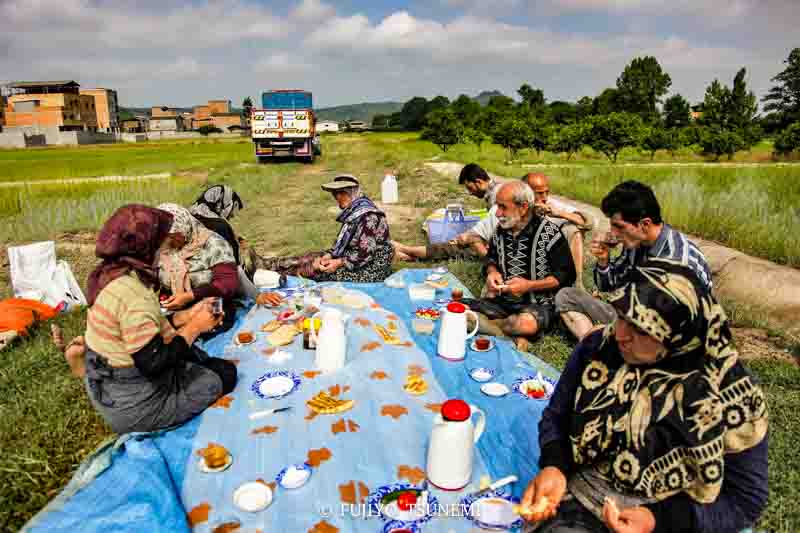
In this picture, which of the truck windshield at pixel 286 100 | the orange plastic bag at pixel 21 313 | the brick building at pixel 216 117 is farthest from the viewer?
the brick building at pixel 216 117

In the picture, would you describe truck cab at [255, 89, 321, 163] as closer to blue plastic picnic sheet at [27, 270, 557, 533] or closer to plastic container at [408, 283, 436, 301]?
plastic container at [408, 283, 436, 301]

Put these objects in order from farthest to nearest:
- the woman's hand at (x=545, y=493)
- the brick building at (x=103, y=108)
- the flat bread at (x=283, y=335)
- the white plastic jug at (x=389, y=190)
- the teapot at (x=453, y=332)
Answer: the brick building at (x=103, y=108), the white plastic jug at (x=389, y=190), the flat bread at (x=283, y=335), the teapot at (x=453, y=332), the woman's hand at (x=545, y=493)

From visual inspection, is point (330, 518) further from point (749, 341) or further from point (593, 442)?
point (749, 341)

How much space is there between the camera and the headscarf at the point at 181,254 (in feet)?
10.9

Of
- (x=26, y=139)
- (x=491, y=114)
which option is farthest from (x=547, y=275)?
(x=26, y=139)

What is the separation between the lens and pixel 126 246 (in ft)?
7.18

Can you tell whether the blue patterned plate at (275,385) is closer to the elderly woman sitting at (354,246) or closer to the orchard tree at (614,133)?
the elderly woman sitting at (354,246)

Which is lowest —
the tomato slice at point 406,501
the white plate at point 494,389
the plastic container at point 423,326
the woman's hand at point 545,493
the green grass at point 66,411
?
the green grass at point 66,411

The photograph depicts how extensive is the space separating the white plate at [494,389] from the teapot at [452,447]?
717 mm

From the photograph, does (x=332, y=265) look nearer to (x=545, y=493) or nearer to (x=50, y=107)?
(x=545, y=493)

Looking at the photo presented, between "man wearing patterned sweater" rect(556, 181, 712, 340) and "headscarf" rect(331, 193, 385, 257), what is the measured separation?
2.08m

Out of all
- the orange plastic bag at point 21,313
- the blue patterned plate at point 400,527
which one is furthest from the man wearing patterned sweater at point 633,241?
the orange plastic bag at point 21,313

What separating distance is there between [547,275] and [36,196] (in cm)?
1214

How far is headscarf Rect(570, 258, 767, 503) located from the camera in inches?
52.7
